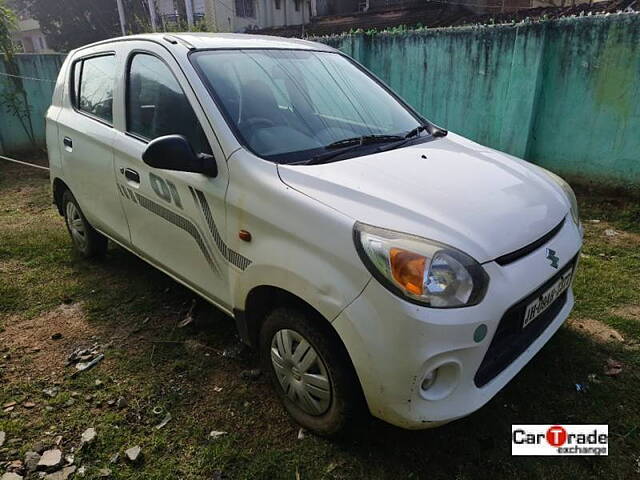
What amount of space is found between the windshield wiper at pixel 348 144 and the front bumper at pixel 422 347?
0.80 meters

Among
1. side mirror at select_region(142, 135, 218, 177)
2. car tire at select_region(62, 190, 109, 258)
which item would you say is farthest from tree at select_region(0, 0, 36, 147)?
side mirror at select_region(142, 135, 218, 177)

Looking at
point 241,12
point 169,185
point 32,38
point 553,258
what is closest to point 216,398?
point 169,185

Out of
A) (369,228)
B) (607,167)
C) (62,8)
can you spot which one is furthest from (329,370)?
(62,8)

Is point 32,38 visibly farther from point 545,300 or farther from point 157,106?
point 545,300

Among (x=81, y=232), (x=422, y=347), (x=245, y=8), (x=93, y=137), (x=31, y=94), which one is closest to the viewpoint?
(x=422, y=347)

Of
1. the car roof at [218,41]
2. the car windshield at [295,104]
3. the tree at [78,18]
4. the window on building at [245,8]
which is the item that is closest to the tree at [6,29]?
the car roof at [218,41]

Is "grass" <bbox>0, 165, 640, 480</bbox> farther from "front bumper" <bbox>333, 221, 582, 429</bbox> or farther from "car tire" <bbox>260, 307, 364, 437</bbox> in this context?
"front bumper" <bbox>333, 221, 582, 429</bbox>

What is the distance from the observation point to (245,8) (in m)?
23.6

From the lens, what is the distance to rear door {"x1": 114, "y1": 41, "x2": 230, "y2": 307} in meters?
2.39

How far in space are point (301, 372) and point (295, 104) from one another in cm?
144

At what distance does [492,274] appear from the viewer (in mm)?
1810

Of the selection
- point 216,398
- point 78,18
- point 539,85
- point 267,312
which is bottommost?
point 216,398

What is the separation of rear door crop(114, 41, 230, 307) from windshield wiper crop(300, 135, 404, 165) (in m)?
0.46

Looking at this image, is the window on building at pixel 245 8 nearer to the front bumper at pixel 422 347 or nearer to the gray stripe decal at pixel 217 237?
the gray stripe decal at pixel 217 237
